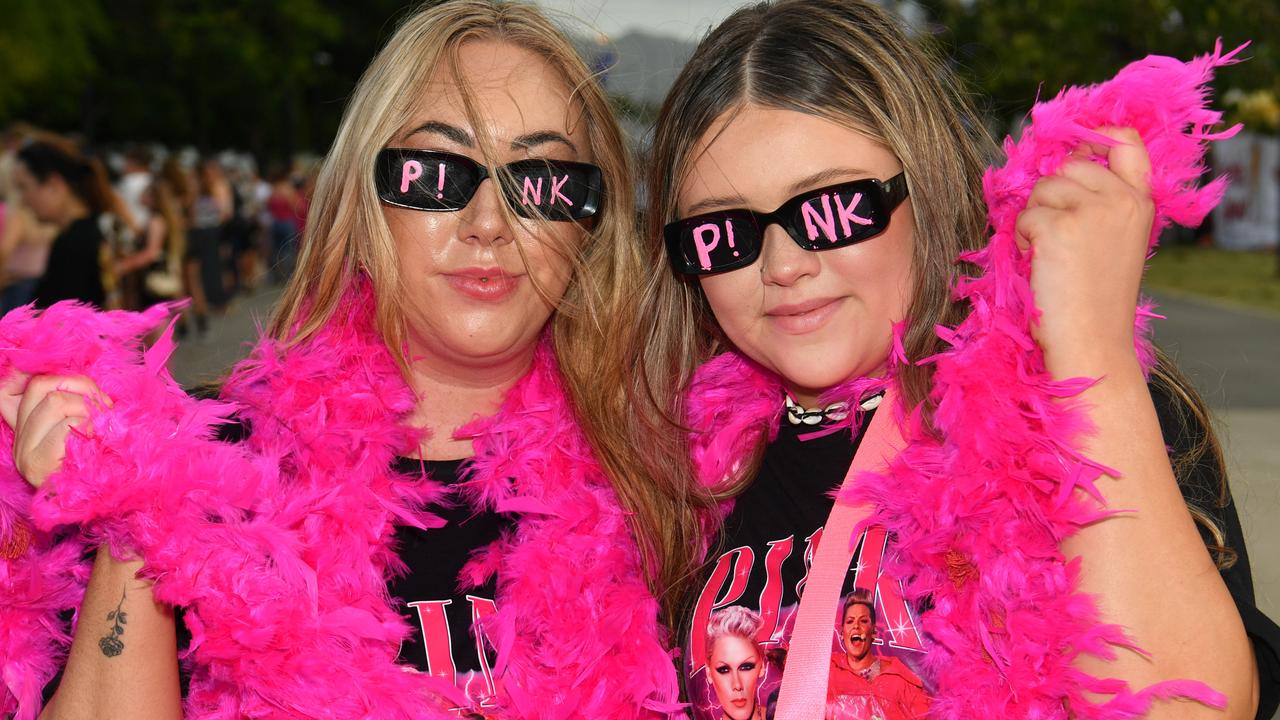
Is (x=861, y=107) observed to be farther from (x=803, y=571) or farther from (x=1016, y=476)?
(x=803, y=571)

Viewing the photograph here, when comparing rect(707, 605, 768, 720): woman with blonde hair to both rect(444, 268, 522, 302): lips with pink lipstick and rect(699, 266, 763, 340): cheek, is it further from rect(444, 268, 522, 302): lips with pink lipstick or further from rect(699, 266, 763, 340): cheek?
rect(444, 268, 522, 302): lips with pink lipstick

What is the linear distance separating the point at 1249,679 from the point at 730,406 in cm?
95

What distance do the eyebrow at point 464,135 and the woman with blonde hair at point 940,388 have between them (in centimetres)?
21

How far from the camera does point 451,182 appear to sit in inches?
76.4

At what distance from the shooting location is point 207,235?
40.3 ft

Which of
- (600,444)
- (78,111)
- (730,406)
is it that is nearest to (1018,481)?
(730,406)

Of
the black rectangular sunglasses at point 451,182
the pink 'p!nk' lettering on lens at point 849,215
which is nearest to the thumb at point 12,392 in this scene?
the black rectangular sunglasses at point 451,182

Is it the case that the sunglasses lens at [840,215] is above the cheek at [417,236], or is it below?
above

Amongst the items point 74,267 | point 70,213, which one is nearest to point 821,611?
point 74,267

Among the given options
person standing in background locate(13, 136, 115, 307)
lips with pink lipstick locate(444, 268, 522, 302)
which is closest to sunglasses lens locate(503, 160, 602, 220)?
lips with pink lipstick locate(444, 268, 522, 302)

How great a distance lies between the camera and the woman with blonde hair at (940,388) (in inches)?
55.7

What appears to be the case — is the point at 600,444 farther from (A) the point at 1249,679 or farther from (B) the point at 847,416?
(A) the point at 1249,679

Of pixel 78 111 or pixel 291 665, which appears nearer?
pixel 291 665

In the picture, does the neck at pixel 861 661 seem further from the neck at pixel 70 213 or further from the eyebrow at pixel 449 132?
the neck at pixel 70 213
